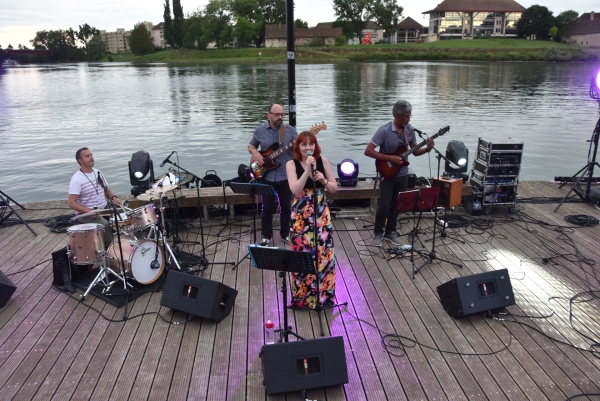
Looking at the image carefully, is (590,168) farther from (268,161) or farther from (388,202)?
(268,161)

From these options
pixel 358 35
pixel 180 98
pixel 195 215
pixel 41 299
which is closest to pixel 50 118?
pixel 180 98

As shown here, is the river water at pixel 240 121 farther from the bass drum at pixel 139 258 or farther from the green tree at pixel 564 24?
the green tree at pixel 564 24

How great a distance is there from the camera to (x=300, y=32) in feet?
312

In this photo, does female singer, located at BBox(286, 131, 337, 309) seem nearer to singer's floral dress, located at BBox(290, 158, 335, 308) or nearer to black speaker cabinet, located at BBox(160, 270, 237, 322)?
singer's floral dress, located at BBox(290, 158, 335, 308)

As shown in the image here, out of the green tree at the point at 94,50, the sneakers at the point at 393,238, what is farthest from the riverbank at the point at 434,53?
the sneakers at the point at 393,238

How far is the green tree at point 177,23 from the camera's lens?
10219 cm

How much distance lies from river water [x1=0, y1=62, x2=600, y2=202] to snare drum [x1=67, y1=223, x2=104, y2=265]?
687 centimetres

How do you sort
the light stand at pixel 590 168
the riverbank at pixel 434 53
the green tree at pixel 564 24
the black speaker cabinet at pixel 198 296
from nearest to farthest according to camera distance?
the black speaker cabinet at pixel 198 296 < the light stand at pixel 590 168 < the riverbank at pixel 434 53 < the green tree at pixel 564 24

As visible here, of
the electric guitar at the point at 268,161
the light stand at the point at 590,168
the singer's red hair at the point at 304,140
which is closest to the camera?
the singer's red hair at the point at 304,140

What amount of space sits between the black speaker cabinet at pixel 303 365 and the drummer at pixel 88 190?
290 cm

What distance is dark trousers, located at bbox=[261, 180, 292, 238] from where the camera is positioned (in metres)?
6.01

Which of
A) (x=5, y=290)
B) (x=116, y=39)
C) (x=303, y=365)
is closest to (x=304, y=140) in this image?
(x=303, y=365)

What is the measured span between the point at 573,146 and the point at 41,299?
18568 mm

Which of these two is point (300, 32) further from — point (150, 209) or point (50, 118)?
point (150, 209)
